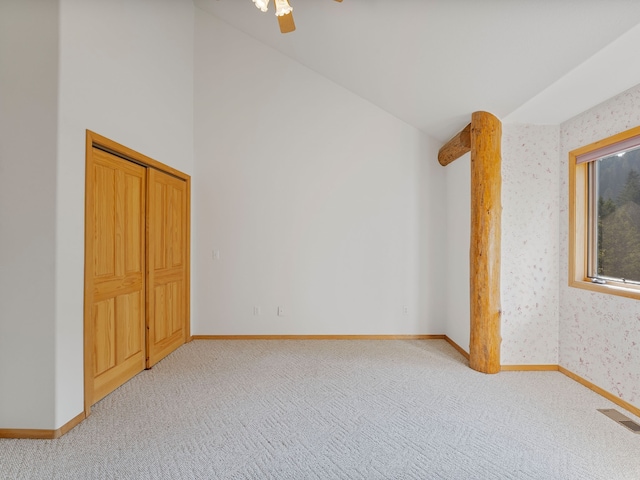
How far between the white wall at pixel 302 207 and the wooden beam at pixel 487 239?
3.39 ft

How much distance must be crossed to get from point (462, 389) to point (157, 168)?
11.7 feet

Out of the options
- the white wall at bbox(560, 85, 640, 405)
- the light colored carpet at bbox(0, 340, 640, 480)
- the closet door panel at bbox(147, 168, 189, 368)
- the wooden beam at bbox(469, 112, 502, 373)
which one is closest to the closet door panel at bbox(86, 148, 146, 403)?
the closet door panel at bbox(147, 168, 189, 368)

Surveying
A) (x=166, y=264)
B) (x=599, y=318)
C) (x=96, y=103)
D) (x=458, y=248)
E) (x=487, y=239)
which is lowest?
(x=599, y=318)

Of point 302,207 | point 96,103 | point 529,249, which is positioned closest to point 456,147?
point 529,249

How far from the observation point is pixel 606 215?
9.20ft

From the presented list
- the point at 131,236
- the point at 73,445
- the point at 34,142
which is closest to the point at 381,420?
the point at 73,445

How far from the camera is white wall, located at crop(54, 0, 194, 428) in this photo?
6.88 ft

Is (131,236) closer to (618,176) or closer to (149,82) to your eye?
(149,82)

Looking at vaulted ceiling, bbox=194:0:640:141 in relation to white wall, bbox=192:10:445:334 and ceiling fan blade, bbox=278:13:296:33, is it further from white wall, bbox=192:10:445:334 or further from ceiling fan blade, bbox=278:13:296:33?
ceiling fan blade, bbox=278:13:296:33

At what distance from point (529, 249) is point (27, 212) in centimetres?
409

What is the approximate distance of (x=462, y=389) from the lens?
2.73 meters

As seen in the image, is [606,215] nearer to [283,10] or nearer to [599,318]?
[599,318]

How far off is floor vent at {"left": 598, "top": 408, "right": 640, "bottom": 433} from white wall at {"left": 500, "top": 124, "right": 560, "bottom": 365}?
768 mm

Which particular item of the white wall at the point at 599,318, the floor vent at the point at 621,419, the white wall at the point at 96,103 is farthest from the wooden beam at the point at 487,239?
the white wall at the point at 96,103
